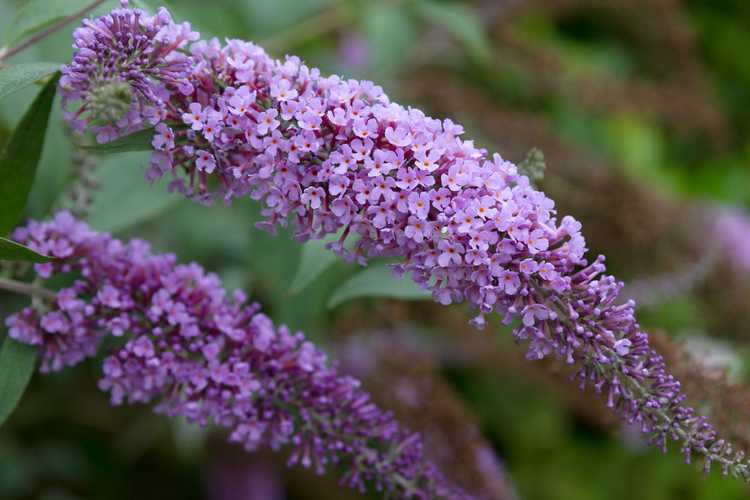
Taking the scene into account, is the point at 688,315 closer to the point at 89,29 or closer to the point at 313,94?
the point at 313,94

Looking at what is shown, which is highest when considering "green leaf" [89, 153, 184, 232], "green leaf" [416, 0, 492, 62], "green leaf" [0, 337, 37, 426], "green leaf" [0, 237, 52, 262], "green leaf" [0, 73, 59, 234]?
"green leaf" [416, 0, 492, 62]

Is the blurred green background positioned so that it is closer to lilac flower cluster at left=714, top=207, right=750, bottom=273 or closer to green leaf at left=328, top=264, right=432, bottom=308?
lilac flower cluster at left=714, top=207, right=750, bottom=273

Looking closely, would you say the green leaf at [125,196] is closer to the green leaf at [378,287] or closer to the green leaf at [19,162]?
the green leaf at [19,162]

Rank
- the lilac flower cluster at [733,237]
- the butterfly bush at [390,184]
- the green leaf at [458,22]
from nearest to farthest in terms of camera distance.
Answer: the butterfly bush at [390,184] → the green leaf at [458,22] → the lilac flower cluster at [733,237]

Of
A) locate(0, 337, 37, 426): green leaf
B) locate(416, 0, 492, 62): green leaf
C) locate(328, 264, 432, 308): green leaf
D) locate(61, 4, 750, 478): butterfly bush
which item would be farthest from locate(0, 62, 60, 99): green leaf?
locate(416, 0, 492, 62): green leaf

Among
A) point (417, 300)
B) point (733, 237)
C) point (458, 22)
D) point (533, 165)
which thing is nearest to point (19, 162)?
point (533, 165)

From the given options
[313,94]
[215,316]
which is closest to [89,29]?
[313,94]

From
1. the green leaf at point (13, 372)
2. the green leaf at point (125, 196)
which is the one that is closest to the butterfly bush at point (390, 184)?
the green leaf at point (13, 372)
